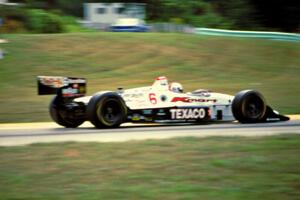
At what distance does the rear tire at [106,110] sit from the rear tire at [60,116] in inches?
31.1

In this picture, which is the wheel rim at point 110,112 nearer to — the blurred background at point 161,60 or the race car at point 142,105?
the race car at point 142,105

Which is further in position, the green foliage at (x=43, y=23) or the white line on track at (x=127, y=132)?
the green foliage at (x=43, y=23)

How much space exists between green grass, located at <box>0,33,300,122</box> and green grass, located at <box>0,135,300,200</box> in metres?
11.7

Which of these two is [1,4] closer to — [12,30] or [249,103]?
[12,30]

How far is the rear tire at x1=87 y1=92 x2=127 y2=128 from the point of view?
1401cm

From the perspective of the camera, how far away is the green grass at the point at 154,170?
771 centimetres

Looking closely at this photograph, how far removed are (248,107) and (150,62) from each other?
19.0 meters

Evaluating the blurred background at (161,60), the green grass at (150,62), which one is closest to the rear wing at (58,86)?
the blurred background at (161,60)

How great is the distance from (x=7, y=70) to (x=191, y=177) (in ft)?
75.5

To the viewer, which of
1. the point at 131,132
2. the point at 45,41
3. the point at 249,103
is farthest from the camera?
the point at 45,41

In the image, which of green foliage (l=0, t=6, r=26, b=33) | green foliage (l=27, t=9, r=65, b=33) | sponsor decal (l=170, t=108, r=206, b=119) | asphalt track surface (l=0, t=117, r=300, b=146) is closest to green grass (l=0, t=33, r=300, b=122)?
asphalt track surface (l=0, t=117, r=300, b=146)

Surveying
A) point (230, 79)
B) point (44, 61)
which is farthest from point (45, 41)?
point (230, 79)

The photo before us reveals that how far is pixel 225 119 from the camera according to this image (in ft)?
51.8

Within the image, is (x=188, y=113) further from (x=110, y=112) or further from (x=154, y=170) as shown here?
(x=154, y=170)
